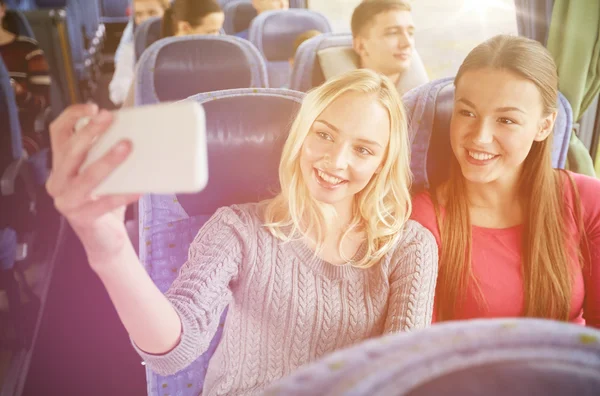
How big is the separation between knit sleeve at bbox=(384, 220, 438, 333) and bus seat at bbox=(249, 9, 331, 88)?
6.79 ft

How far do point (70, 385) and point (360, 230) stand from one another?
1242 mm

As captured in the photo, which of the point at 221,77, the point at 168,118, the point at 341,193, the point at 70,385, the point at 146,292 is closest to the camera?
the point at 168,118

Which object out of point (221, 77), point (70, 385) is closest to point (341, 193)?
point (221, 77)

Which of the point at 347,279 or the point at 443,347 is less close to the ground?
the point at 443,347

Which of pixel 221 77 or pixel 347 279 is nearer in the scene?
pixel 347 279

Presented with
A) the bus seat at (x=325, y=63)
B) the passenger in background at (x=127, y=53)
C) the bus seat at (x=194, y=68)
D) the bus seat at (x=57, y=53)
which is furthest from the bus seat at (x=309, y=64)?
the bus seat at (x=57, y=53)

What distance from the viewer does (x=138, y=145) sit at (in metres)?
0.48

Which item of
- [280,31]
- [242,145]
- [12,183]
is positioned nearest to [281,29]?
[280,31]

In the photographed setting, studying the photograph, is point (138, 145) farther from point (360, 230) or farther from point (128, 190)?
point (360, 230)

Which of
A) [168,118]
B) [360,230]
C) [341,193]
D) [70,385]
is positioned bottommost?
[70,385]

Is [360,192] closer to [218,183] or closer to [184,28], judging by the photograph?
[218,183]

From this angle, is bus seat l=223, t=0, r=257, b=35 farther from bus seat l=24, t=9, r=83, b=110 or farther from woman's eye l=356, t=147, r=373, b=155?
woman's eye l=356, t=147, r=373, b=155

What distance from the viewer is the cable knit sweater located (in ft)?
2.96

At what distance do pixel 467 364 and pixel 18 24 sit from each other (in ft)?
4.58
